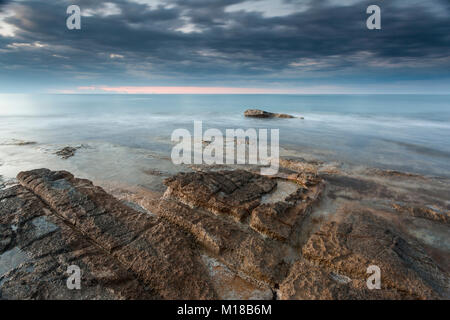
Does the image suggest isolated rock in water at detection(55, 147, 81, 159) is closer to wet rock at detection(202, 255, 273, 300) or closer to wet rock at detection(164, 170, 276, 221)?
wet rock at detection(164, 170, 276, 221)

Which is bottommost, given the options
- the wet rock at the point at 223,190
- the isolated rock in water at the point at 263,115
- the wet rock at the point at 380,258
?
the wet rock at the point at 380,258

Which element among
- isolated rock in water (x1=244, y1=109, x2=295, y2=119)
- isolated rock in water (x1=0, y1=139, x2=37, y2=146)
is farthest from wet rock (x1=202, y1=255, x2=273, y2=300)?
isolated rock in water (x1=244, y1=109, x2=295, y2=119)

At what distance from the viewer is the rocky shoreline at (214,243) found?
297cm

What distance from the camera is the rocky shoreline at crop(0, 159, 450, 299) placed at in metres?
2.97

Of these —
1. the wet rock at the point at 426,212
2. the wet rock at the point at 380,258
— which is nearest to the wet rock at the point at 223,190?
the wet rock at the point at 380,258

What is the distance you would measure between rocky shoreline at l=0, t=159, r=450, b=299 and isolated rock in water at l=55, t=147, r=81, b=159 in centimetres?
466

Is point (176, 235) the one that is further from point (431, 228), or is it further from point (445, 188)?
point (445, 188)

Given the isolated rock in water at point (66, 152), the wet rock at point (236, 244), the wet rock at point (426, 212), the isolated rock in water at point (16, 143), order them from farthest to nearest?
1. the isolated rock in water at point (16, 143)
2. the isolated rock in water at point (66, 152)
3. the wet rock at point (426, 212)
4. the wet rock at point (236, 244)

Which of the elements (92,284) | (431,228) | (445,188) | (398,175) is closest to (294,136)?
(398,175)

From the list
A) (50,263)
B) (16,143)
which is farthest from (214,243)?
(16,143)

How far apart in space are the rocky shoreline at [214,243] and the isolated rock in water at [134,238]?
17 mm

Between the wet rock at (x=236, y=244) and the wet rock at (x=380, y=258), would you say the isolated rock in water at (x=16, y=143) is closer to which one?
the wet rock at (x=236, y=244)

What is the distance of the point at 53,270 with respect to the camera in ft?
9.95

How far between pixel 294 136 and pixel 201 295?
1426 cm
